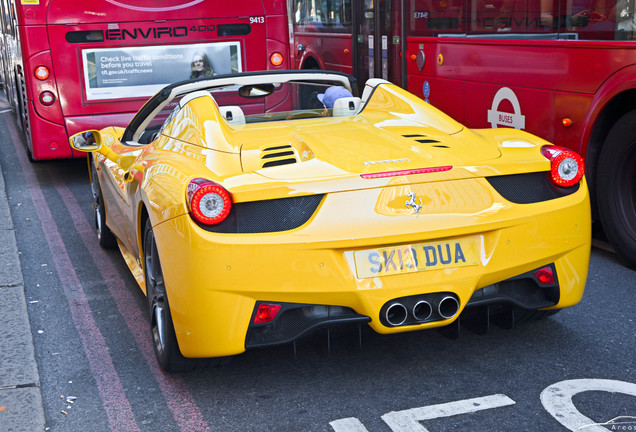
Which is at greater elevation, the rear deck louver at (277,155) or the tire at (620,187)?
the rear deck louver at (277,155)

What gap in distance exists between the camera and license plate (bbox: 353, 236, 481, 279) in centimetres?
352

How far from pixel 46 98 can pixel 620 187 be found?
243 inches

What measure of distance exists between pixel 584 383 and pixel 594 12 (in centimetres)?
324

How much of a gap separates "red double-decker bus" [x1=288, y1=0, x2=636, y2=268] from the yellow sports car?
193 cm

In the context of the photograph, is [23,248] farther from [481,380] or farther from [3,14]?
[3,14]

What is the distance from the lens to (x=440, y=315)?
3.64 metres

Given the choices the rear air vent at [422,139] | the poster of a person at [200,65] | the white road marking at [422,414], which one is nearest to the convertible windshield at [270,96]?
the rear air vent at [422,139]

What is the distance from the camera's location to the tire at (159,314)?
3.92 m

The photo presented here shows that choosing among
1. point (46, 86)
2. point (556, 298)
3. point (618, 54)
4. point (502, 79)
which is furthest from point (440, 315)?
point (46, 86)

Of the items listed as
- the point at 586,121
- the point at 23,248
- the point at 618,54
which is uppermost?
the point at 618,54

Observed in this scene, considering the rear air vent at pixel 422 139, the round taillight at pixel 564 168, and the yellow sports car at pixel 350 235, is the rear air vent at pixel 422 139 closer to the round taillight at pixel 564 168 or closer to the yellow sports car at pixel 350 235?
the yellow sports car at pixel 350 235

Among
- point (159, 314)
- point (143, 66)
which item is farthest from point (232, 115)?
point (143, 66)

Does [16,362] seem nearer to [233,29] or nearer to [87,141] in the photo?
[87,141]

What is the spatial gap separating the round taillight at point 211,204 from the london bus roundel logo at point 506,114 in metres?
4.06
